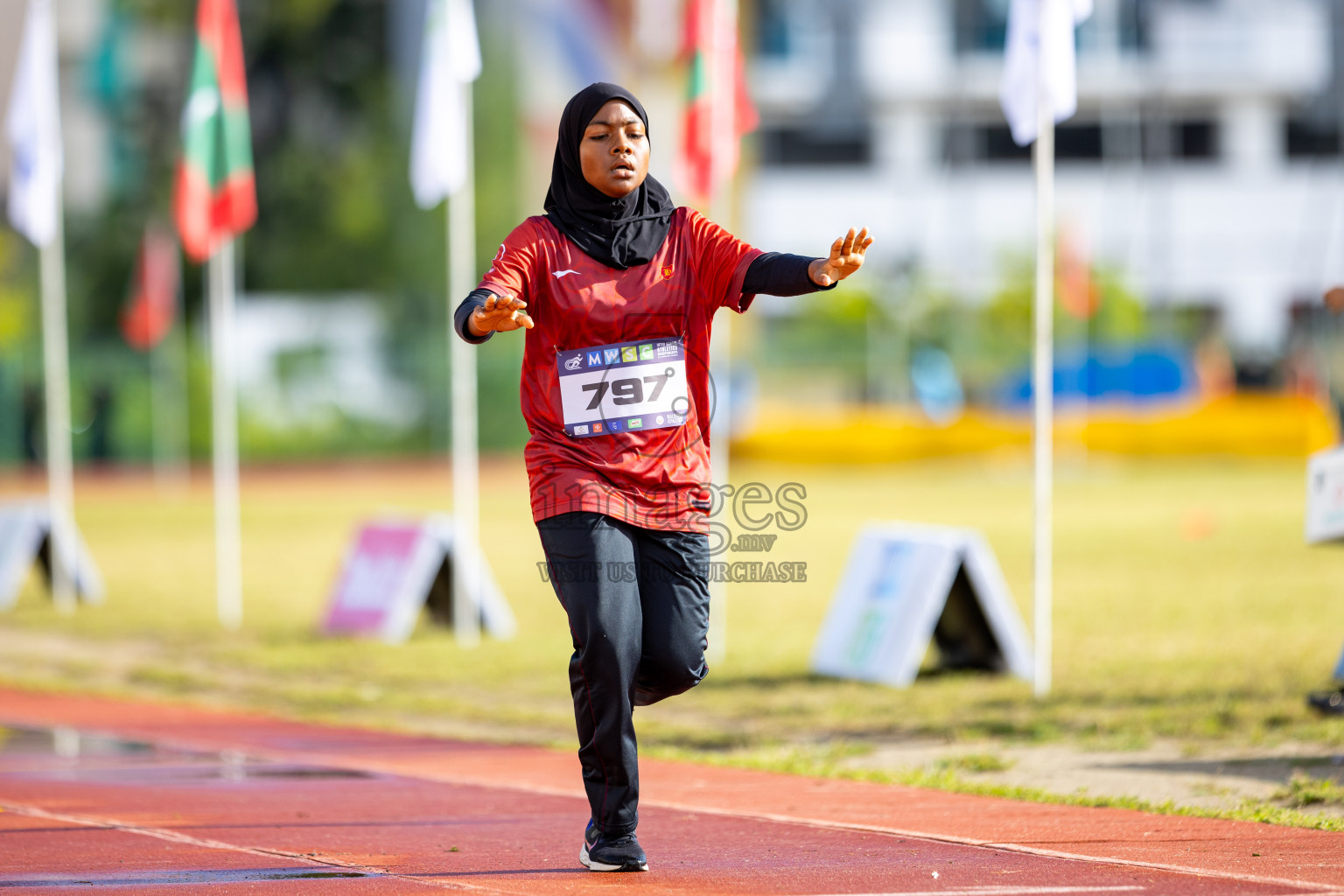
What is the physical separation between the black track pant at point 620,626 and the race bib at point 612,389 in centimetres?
30

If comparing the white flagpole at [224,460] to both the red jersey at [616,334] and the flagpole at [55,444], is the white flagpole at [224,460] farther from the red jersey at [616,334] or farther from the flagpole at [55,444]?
the red jersey at [616,334]

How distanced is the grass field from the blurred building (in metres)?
28.8

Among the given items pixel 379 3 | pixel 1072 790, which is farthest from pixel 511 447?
pixel 1072 790

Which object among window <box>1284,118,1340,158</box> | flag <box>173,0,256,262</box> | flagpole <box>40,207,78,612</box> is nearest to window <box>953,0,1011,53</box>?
window <box>1284,118,1340,158</box>

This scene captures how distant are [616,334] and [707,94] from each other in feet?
22.2

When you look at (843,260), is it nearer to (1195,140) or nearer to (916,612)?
(916,612)

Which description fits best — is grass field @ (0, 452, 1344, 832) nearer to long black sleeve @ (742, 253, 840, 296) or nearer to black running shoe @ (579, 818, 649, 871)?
black running shoe @ (579, 818, 649, 871)

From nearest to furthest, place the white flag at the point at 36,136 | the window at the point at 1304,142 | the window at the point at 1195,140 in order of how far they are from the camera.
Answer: the white flag at the point at 36,136, the window at the point at 1304,142, the window at the point at 1195,140

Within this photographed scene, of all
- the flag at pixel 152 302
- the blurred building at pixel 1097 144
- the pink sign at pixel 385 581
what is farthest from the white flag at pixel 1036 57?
the blurred building at pixel 1097 144

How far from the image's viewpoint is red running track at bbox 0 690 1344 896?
521 cm

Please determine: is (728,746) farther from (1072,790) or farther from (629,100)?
(629,100)

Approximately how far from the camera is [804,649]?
38.3ft

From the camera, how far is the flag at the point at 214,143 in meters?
13.7

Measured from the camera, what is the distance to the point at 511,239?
17.5 ft
